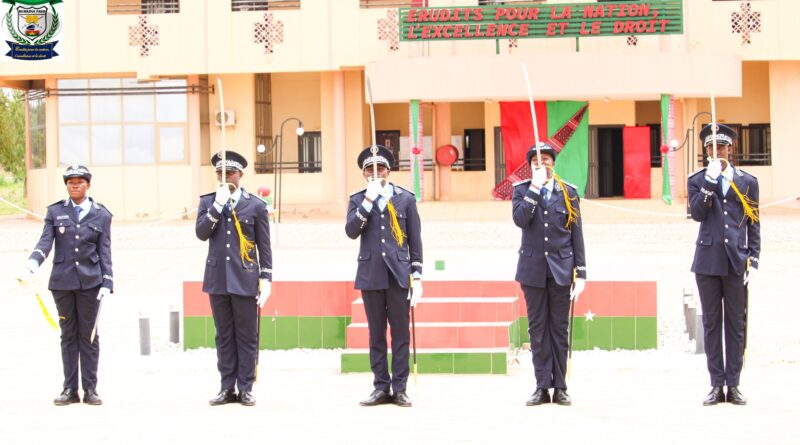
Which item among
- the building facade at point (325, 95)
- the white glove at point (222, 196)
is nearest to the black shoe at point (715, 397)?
the white glove at point (222, 196)

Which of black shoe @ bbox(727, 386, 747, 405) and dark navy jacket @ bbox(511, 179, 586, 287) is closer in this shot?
black shoe @ bbox(727, 386, 747, 405)

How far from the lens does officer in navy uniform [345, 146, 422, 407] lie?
9867 mm

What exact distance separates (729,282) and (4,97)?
48.5 meters

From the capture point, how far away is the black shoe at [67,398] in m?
9.98

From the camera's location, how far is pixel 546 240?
9.83m

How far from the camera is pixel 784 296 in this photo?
693 inches

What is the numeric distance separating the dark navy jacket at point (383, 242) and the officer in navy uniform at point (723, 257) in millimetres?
1986

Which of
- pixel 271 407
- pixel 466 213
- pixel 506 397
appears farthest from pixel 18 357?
pixel 466 213

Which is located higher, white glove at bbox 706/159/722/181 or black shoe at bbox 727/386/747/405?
white glove at bbox 706/159/722/181

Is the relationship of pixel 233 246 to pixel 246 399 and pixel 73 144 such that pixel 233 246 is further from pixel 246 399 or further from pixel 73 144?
pixel 73 144

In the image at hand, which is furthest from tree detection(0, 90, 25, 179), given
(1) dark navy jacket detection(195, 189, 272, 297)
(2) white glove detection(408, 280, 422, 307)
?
(2) white glove detection(408, 280, 422, 307)

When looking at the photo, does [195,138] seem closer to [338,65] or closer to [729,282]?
[338,65]

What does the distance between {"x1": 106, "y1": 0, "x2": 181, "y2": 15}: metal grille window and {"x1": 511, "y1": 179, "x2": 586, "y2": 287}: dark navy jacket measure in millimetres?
28309

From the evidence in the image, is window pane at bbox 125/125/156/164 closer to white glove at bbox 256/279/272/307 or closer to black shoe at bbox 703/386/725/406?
white glove at bbox 256/279/272/307
